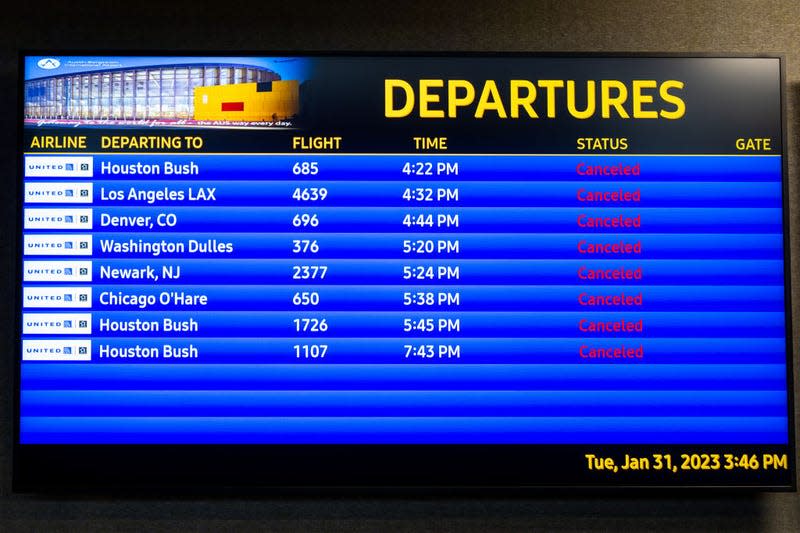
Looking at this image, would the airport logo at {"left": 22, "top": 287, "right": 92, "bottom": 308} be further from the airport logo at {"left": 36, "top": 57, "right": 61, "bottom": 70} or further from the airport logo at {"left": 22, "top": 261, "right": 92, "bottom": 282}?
the airport logo at {"left": 36, "top": 57, "right": 61, "bottom": 70}

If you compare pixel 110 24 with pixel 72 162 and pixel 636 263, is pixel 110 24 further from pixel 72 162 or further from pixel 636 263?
→ pixel 636 263

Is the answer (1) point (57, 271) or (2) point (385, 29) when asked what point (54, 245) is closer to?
(1) point (57, 271)

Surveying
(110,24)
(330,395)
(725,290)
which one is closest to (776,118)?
(725,290)

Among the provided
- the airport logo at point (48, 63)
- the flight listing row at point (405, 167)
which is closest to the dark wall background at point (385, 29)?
the airport logo at point (48, 63)

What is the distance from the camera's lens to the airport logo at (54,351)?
244cm

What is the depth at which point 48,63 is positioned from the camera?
250cm

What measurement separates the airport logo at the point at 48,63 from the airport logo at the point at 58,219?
454 millimetres

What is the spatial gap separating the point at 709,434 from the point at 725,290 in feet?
1.46

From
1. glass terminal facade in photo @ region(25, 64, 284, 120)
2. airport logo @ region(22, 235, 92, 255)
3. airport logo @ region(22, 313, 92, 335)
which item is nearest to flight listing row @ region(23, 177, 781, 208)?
airport logo @ region(22, 235, 92, 255)

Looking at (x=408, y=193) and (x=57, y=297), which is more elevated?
(x=408, y=193)

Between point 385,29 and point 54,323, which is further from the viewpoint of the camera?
point 385,29

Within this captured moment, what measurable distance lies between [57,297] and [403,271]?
1074 mm

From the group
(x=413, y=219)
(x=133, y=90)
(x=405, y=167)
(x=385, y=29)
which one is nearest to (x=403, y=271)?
(x=413, y=219)

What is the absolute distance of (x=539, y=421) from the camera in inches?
96.4
